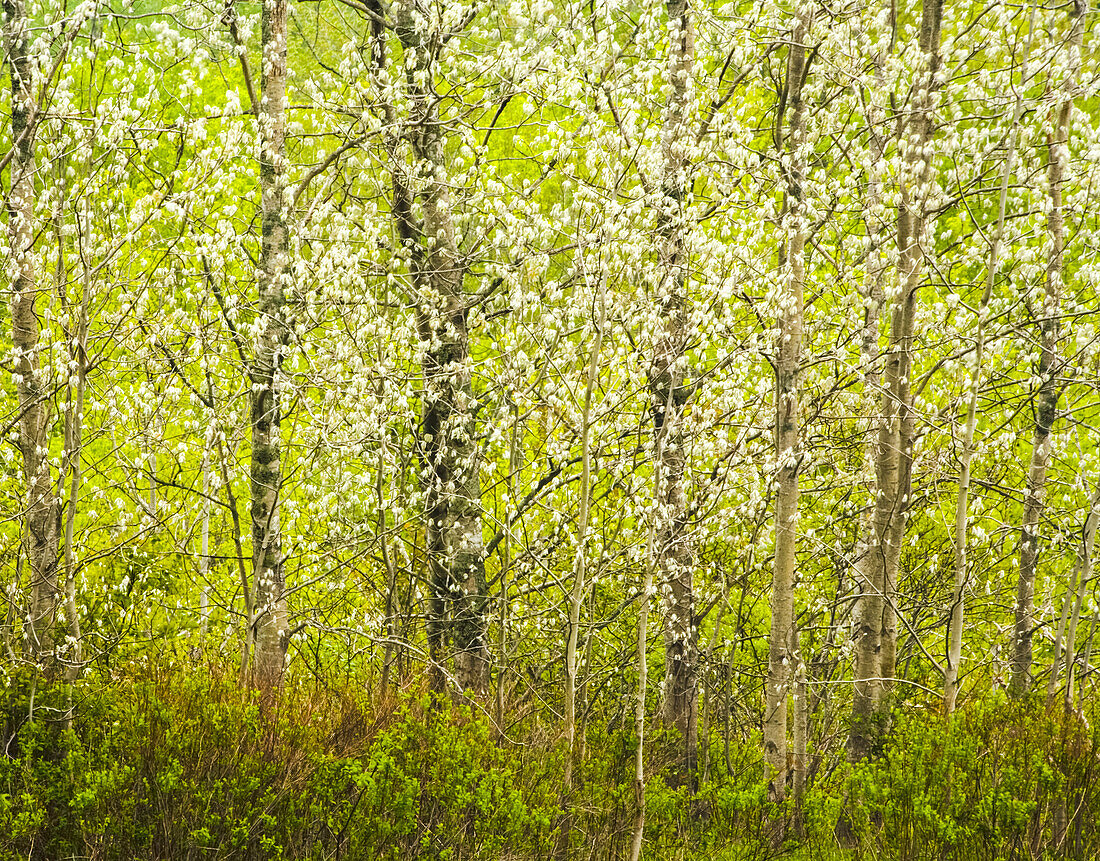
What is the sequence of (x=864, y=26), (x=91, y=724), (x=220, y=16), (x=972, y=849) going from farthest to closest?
1. (x=864, y=26)
2. (x=220, y=16)
3. (x=91, y=724)
4. (x=972, y=849)

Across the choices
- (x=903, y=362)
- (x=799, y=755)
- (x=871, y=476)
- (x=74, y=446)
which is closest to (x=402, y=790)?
(x=74, y=446)

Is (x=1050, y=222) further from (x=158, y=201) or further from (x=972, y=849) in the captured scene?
(x=158, y=201)

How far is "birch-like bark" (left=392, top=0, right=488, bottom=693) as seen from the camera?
8.03m

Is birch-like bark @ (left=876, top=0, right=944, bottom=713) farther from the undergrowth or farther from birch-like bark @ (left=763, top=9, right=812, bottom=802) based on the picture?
the undergrowth

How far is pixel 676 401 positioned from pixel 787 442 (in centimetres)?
109

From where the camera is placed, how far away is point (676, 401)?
8.10 meters

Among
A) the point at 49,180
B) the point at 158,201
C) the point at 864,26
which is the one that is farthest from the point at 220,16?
the point at 864,26

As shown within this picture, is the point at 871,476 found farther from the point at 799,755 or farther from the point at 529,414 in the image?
the point at 529,414

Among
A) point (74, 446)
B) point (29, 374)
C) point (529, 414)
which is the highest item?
point (529, 414)

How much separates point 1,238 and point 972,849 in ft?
22.2

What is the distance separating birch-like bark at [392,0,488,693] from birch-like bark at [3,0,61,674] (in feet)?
9.43

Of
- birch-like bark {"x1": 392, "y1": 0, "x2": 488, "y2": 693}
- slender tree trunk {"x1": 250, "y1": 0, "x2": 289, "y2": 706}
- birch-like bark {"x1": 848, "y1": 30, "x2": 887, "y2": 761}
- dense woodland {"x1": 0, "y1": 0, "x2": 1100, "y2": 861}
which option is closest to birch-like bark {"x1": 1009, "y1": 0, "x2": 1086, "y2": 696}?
dense woodland {"x1": 0, "y1": 0, "x2": 1100, "y2": 861}

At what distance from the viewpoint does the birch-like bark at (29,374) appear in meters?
6.38

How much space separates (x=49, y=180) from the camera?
7.67 metres
